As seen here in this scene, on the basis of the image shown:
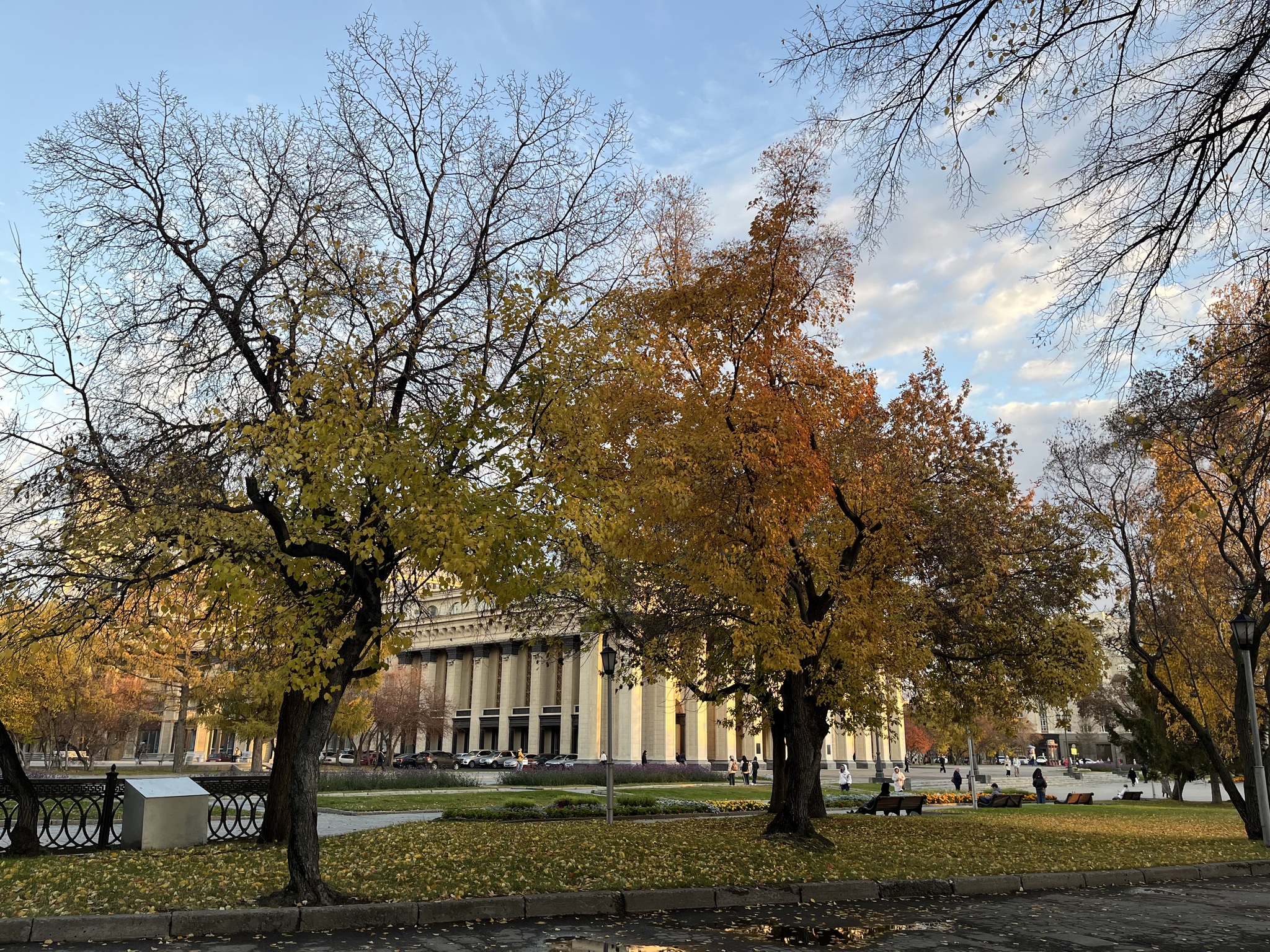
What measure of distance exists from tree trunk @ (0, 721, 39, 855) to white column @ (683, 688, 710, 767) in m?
66.2

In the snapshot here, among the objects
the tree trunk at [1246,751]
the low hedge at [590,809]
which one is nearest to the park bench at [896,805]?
the low hedge at [590,809]

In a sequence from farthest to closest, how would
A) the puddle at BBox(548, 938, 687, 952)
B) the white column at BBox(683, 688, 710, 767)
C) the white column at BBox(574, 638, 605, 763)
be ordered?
the white column at BBox(683, 688, 710, 767) < the white column at BBox(574, 638, 605, 763) < the puddle at BBox(548, 938, 687, 952)

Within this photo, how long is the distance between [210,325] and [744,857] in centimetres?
1176

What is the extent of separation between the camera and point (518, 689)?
9212cm

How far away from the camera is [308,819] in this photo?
9617 mm

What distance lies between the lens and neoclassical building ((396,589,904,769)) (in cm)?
7419

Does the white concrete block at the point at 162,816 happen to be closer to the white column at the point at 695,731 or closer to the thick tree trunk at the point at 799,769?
the thick tree trunk at the point at 799,769

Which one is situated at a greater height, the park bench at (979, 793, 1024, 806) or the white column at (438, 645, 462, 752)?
the white column at (438, 645, 462, 752)

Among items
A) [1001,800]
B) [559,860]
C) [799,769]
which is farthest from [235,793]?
[1001,800]

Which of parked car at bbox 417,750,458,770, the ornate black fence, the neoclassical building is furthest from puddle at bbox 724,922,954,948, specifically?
the neoclassical building

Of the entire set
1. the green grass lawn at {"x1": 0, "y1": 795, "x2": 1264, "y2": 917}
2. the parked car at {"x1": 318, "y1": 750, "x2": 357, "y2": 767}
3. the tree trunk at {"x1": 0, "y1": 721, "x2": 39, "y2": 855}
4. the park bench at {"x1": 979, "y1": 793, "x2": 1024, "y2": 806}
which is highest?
the tree trunk at {"x1": 0, "y1": 721, "x2": 39, "y2": 855}

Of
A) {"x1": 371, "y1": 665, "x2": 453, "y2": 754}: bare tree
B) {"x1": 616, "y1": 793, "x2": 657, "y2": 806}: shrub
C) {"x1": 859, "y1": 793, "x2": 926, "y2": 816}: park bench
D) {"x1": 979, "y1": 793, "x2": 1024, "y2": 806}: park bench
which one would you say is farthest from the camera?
{"x1": 371, "y1": 665, "x2": 453, "y2": 754}: bare tree

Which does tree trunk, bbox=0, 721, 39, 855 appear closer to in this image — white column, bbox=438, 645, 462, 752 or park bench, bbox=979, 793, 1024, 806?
park bench, bbox=979, 793, 1024, 806

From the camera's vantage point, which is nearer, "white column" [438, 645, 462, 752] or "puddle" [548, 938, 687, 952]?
"puddle" [548, 938, 687, 952]
